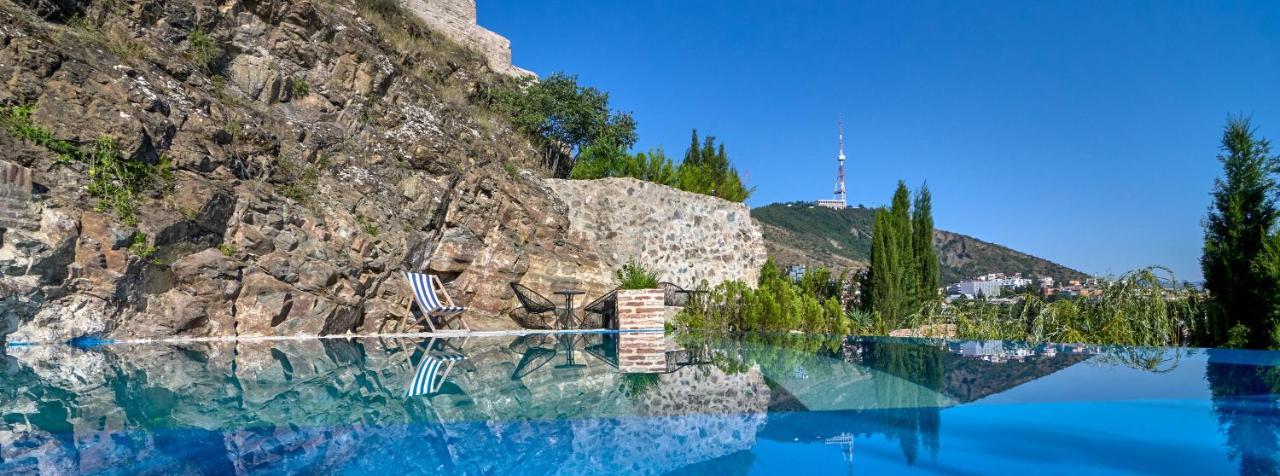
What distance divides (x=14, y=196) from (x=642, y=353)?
678cm

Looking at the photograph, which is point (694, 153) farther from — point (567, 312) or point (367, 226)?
point (367, 226)

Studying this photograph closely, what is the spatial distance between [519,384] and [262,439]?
2.10 m

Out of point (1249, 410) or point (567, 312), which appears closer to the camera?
point (1249, 410)

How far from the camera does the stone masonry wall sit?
59.9 ft

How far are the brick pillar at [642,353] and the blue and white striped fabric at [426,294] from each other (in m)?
2.65

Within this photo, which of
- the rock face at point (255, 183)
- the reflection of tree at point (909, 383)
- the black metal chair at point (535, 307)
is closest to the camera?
the reflection of tree at point (909, 383)

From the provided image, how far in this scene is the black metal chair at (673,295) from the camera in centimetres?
1315

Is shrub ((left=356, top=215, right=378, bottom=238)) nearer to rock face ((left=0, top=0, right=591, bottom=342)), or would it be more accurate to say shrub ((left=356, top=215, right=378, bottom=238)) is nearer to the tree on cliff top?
rock face ((left=0, top=0, right=591, bottom=342))

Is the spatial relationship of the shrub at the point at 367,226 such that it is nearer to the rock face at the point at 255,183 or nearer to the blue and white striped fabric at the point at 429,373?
the rock face at the point at 255,183

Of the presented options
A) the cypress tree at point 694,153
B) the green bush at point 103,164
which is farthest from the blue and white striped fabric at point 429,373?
the cypress tree at point 694,153

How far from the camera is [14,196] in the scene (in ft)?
23.0

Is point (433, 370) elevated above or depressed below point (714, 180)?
below

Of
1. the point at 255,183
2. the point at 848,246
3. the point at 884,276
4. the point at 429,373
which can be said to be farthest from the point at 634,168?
the point at 848,246

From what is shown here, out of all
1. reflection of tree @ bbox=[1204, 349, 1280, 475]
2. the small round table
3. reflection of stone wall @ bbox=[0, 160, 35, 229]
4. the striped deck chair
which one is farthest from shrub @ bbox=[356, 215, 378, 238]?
reflection of tree @ bbox=[1204, 349, 1280, 475]
